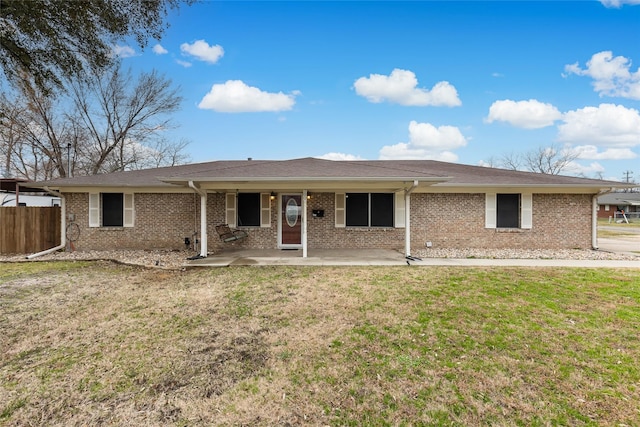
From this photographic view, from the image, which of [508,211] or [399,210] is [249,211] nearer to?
[399,210]

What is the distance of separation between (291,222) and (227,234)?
2.19m

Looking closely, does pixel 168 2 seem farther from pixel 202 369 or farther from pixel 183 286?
pixel 202 369

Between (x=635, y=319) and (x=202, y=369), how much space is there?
223 inches

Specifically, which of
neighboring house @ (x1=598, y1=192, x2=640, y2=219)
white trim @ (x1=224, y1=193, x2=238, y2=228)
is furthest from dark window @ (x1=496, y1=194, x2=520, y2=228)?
neighboring house @ (x1=598, y1=192, x2=640, y2=219)

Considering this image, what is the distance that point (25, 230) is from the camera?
9914mm

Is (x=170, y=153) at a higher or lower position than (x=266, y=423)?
higher

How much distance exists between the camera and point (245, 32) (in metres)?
12.1

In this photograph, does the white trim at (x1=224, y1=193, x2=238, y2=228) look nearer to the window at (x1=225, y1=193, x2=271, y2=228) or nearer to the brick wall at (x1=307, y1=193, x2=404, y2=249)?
the window at (x1=225, y1=193, x2=271, y2=228)

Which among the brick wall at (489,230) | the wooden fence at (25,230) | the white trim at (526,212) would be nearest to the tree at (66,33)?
the wooden fence at (25,230)

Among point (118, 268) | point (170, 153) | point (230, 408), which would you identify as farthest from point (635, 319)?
point (170, 153)

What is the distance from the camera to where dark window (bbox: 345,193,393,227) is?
33.7ft

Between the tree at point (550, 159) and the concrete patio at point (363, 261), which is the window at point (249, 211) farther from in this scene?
the tree at point (550, 159)

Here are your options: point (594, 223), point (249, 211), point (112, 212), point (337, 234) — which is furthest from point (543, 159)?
point (112, 212)

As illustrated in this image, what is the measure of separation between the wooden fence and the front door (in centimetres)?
810
